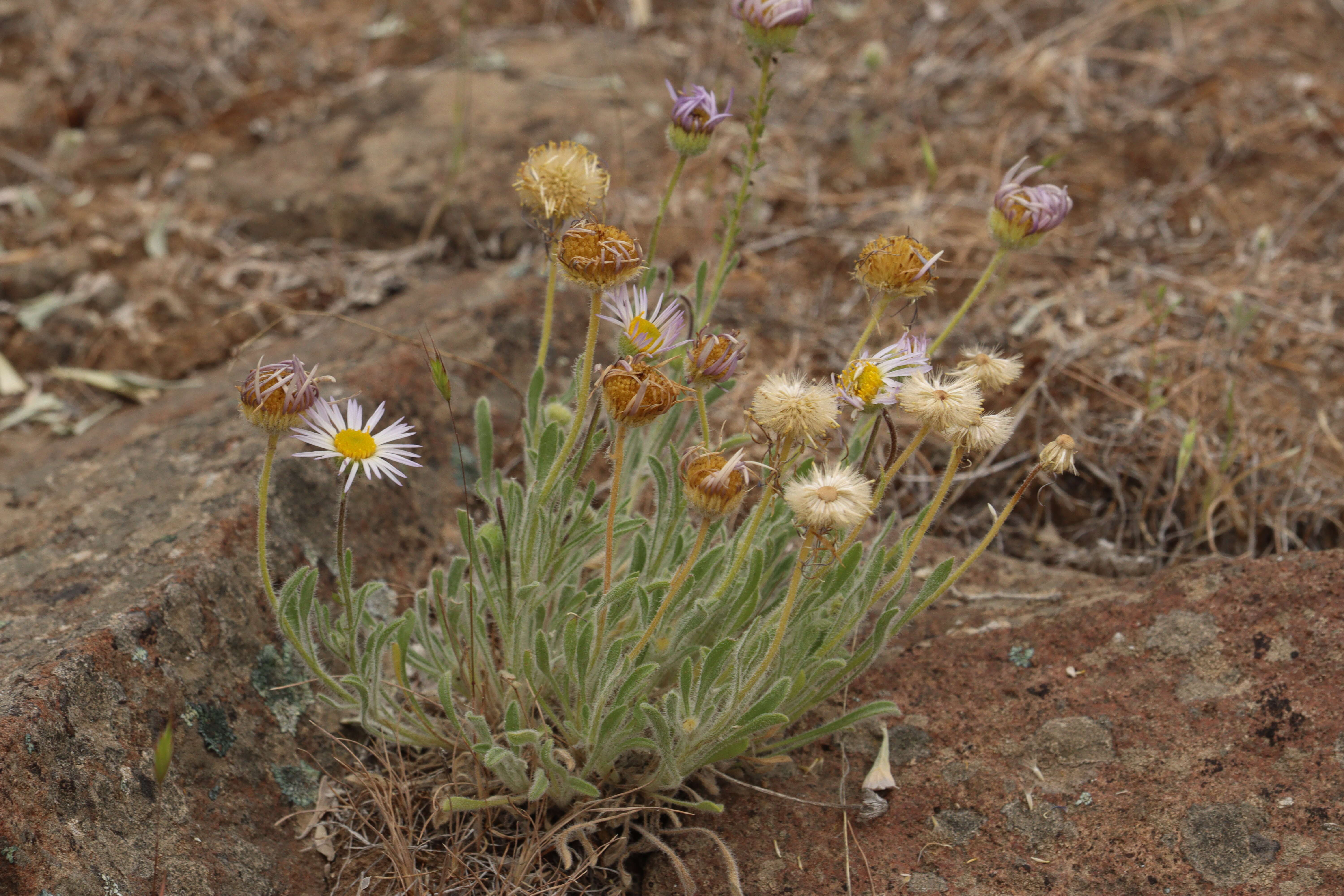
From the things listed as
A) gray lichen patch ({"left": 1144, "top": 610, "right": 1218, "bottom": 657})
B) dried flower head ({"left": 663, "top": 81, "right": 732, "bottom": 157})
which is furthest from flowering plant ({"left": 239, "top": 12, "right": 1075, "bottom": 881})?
gray lichen patch ({"left": 1144, "top": 610, "right": 1218, "bottom": 657})

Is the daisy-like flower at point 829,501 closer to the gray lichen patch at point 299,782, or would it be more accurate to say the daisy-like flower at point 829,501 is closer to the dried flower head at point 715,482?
the dried flower head at point 715,482

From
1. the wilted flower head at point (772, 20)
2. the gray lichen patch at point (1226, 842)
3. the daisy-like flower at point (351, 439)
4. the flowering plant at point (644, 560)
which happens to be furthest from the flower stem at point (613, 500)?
the gray lichen patch at point (1226, 842)

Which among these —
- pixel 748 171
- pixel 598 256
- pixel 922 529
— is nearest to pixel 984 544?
pixel 922 529

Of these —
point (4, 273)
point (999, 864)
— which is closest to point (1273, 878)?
point (999, 864)

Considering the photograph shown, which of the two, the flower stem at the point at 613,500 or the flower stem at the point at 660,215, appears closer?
the flower stem at the point at 613,500

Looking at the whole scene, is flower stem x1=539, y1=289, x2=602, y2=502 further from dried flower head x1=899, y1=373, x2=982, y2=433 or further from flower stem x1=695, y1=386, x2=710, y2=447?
dried flower head x1=899, y1=373, x2=982, y2=433

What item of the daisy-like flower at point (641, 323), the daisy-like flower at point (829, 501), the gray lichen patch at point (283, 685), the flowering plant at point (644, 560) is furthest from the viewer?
A: the gray lichen patch at point (283, 685)

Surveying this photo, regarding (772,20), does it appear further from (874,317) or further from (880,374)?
(880,374)
